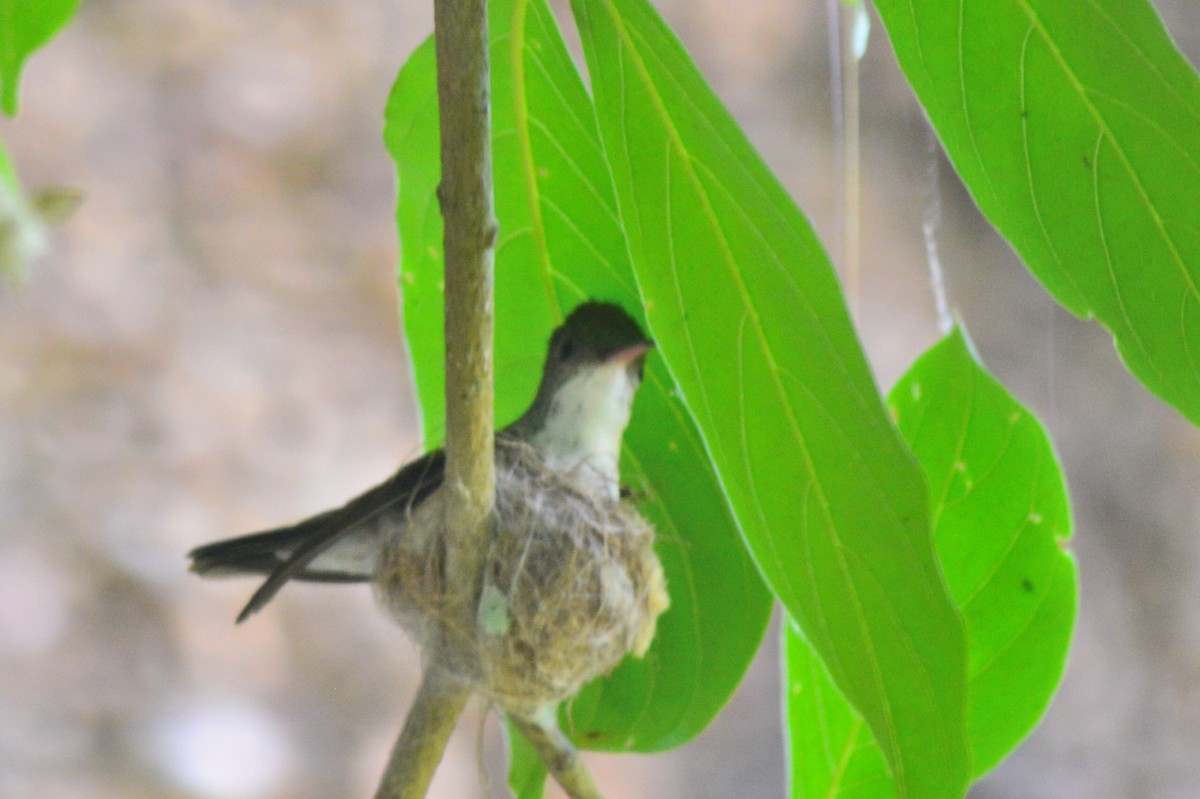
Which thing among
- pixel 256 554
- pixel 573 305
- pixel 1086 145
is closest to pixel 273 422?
pixel 256 554

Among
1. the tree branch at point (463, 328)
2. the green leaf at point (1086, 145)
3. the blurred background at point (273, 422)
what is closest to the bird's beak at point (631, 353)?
the tree branch at point (463, 328)

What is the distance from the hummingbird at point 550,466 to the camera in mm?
1421

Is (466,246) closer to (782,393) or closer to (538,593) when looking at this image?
(782,393)

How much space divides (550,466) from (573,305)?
259 mm

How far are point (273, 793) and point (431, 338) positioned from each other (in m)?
2.46

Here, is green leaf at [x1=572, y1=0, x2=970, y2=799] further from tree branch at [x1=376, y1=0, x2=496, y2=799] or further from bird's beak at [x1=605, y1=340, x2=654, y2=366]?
bird's beak at [x1=605, y1=340, x2=654, y2=366]

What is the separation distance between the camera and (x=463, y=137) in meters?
0.76

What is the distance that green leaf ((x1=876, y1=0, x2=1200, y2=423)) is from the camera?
86 cm

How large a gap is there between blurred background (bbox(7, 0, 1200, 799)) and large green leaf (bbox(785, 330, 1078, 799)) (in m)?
2.11

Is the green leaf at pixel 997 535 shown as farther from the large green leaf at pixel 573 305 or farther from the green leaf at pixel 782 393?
the green leaf at pixel 782 393

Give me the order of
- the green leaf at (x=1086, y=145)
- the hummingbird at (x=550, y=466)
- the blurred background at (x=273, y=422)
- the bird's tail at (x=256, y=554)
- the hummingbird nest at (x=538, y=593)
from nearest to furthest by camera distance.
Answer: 1. the green leaf at (x=1086, y=145)
2. the hummingbird nest at (x=538, y=593)
3. the hummingbird at (x=550, y=466)
4. the bird's tail at (x=256, y=554)
5. the blurred background at (x=273, y=422)

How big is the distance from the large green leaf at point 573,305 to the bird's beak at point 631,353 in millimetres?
66

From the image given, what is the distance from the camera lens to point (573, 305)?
4.57 feet

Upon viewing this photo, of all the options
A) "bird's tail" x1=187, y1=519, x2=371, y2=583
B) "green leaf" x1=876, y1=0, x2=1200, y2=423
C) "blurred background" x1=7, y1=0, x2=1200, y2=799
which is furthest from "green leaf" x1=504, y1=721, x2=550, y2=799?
"blurred background" x1=7, y1=0, x2=1200, y2=799
